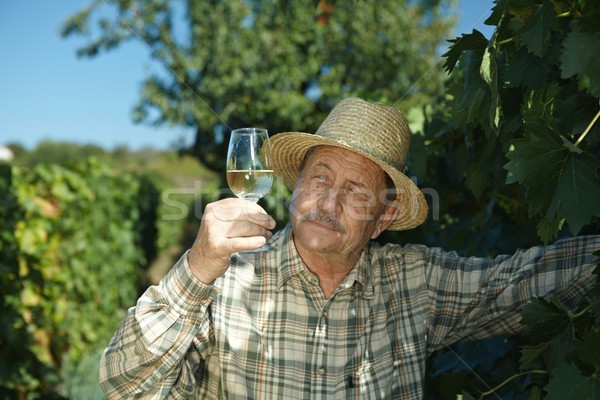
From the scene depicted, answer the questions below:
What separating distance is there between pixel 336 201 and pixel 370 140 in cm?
26

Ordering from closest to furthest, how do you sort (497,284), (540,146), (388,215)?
(540,146), (497,284), (388,215)

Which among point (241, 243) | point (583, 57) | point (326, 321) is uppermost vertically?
point (583, 57)

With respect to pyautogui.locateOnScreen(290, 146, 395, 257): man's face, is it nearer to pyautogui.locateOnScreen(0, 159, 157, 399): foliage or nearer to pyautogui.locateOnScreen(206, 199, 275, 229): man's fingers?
pyautogui.locateOnScreen(206, 199, 275, 229): man's fingers

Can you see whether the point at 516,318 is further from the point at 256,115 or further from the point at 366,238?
the point at 256,115

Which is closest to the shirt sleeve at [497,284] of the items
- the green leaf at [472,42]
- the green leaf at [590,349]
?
the green leaf at [590,349]

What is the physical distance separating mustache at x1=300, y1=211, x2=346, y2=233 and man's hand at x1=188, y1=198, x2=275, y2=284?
457 millimetres

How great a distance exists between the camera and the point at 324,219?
2424mm

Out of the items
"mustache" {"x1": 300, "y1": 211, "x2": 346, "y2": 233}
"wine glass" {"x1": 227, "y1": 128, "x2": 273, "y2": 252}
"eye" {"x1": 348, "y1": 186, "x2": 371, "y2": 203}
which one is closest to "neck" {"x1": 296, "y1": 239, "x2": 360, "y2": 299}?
"mustache" {"x1": 300, "y1": 211, "x2": 346, "y2": 233}

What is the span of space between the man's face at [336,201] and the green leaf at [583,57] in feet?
3.92

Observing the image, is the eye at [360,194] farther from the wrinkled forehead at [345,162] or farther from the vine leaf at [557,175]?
the vine leaf at [557,175]

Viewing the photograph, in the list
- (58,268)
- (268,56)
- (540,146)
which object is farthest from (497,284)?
(268,56)

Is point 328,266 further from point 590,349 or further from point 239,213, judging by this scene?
point 590,349

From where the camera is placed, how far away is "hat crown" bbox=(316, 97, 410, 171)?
2.47m

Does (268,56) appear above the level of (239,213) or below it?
above
